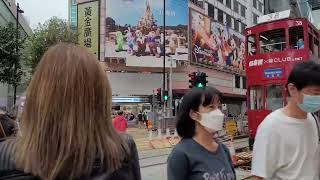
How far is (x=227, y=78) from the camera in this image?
5509 cm

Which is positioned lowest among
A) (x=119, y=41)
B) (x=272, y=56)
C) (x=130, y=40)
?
(x=272, y=56)

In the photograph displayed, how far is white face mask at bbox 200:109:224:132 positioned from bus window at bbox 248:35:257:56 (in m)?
12.4

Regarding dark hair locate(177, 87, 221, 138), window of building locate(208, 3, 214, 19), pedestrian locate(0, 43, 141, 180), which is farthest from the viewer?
window of building locate(208, 3, 214, 19)

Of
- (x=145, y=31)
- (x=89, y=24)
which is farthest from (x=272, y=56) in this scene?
(x=89, y=24)

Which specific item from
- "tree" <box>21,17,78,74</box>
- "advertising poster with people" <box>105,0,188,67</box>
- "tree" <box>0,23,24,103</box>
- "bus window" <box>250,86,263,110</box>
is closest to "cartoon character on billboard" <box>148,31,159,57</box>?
"advertising poster with people" <box>105,0,188,67</box>

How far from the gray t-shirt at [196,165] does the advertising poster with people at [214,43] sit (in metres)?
45.1

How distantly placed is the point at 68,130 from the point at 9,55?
22097mm

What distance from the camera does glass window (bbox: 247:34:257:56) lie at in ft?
50.0

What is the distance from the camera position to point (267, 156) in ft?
9.89

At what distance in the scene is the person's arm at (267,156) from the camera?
9.86ft

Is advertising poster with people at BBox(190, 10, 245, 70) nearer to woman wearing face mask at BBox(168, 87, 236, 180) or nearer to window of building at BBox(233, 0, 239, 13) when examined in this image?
window of building at BBox(233, 0, 239, 13)

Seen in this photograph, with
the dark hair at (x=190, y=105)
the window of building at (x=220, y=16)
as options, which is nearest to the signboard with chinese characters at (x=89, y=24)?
the window of building at (x=220, y=16)

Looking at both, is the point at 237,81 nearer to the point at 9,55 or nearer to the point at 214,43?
the point at 214,43

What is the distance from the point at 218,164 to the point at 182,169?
0.72 ft
